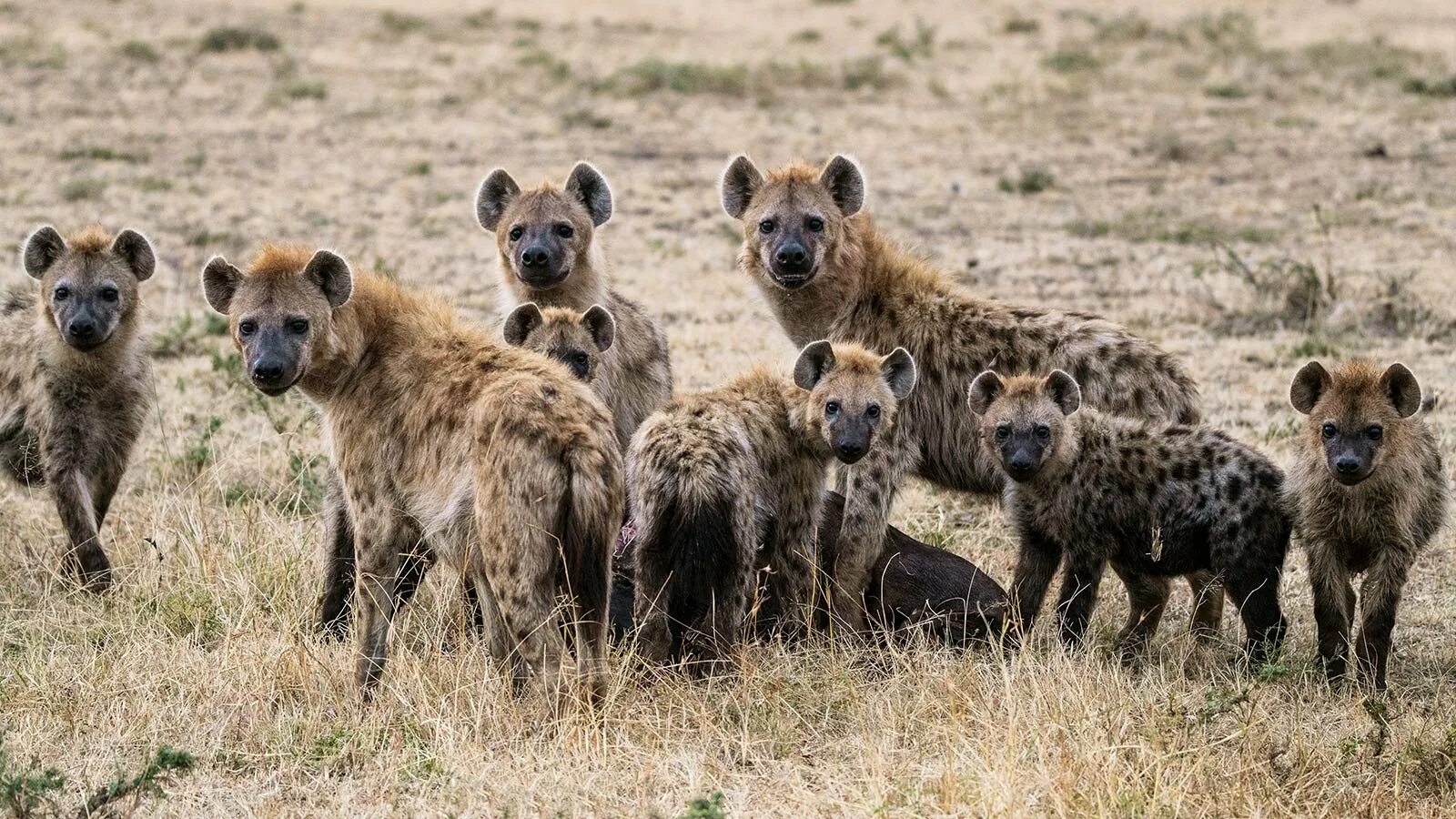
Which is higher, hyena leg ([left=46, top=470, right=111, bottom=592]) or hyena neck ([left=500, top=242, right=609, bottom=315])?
hyena neck ([left=500, top=242, right=609, bottom=315])

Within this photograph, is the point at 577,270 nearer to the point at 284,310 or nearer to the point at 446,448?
the point at 284,310

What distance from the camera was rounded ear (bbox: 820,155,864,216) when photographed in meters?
6.00

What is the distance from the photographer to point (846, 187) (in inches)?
237

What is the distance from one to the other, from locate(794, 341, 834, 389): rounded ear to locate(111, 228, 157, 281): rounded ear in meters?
2.37

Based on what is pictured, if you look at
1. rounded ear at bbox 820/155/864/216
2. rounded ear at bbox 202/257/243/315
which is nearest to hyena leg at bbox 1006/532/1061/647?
rounded ear at bbox 820/155/864/216

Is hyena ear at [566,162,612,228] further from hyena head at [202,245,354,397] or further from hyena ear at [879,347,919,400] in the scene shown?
hyena head at [202,245,354,397]

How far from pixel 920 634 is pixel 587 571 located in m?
1.21

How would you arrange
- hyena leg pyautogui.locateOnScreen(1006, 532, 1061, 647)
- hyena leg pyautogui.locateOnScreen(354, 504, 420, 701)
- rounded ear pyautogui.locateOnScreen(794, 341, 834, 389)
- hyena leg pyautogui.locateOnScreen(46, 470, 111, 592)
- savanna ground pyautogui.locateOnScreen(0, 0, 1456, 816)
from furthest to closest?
→ hyena leg pyautogui.locateOnScreen(46, 470, 111, 592)
hyena leg pyautogui.locateOnScreen(1006, 532, 1061, 647)
rounded ear pyautogui.locateOnScreen(794, 341, 834, 389)
hyena leg pyautogui.locateOnScreen(354, 504, 420, 701)
savanna ground pyautogui.locateOnScreen(0, 0, 1456, 816)

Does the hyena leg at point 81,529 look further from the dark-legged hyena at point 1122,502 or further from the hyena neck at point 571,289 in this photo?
the dark-legged hyena at point 1122,502

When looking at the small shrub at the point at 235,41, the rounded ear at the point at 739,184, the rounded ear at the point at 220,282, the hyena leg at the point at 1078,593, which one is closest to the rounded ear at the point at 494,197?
the rounded ear at the point at 739,184

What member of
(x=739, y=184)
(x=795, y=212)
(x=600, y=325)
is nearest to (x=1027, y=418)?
(x=795, y=212)

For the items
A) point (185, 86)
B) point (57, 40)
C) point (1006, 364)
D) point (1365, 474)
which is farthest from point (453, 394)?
point (57, 40)

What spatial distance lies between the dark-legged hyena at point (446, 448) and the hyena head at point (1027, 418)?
1.39m

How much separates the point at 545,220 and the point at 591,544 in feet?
7.33
